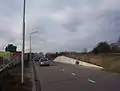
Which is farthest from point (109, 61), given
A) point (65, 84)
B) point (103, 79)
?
point (65, 84)

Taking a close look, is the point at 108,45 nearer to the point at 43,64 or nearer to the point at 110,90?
the point at 43,64

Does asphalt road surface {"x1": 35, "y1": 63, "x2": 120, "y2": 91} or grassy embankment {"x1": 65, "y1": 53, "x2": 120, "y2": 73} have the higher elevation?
grassy embankment {"x1": 65, "y1": 53, "x2": 120, "y2": 73}

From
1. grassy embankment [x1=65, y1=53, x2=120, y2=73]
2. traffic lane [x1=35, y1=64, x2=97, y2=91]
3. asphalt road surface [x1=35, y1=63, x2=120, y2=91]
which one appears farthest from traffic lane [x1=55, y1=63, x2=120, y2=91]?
grassy embankment [x1=65, y1=53, x2=120, y2=73]

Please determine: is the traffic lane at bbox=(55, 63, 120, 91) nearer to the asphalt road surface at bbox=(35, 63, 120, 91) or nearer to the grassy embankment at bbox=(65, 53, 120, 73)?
the asphalt road surface at bbox=(35, 63, 120, 91)

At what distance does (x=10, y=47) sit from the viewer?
343 ft

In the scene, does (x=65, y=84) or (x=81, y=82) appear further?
(x=81, y=82)

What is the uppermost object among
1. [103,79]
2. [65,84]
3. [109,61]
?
[109,61]

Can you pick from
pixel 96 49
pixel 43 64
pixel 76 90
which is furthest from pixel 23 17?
pixel 96 49

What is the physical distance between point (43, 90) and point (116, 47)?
91584mm

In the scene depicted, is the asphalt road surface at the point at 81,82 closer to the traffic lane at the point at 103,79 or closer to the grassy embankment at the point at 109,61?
the traffic lane at the point at 103,79

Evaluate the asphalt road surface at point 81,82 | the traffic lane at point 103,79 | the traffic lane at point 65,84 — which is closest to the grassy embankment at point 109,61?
the traffic lane at point 103,79

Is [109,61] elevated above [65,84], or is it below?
above

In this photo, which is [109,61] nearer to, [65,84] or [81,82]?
[81,82]

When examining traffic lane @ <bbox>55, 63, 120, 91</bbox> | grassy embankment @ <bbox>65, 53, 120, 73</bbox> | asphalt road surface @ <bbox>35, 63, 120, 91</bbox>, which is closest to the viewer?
asphalt road surface @ <bbox>35, 63, 120, 91</bbox>
